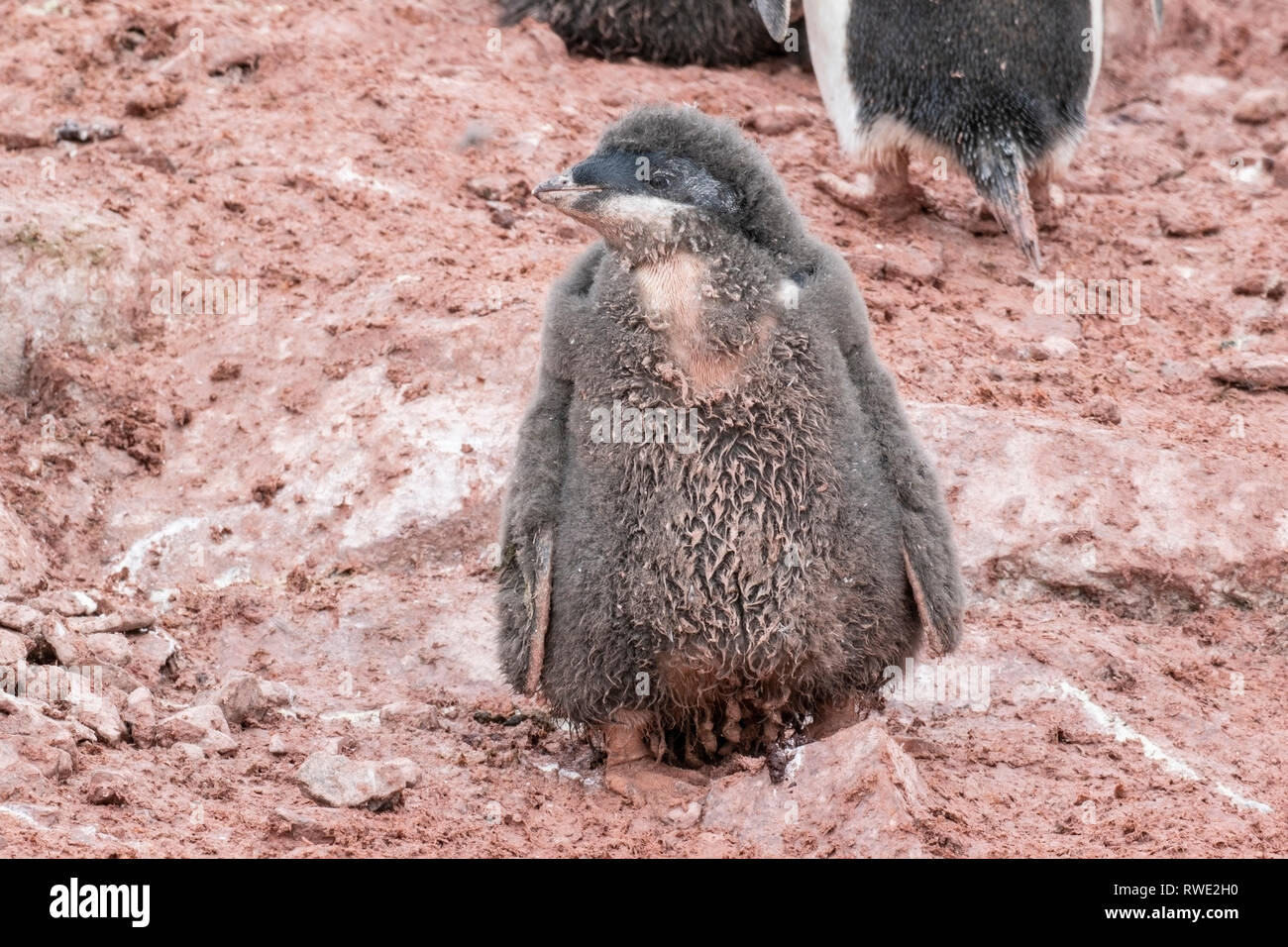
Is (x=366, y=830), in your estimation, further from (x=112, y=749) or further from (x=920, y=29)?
(x=920, y=29)

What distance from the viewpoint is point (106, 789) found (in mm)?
3777

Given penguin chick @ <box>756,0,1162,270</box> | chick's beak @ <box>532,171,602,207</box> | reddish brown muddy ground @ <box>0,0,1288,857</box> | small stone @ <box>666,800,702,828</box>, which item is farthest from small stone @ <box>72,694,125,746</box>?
penguin chick @ <box>756,0,1162,270</box>

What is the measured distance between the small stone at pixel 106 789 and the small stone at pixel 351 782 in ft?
1.34

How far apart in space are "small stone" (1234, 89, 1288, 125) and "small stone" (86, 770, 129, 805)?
6.90 metres

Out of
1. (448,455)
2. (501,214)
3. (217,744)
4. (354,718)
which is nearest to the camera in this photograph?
(217,744)

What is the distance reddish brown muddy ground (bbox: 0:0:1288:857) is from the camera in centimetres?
407

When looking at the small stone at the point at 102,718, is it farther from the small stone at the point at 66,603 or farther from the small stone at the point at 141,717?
the small stone at the point at 66,603

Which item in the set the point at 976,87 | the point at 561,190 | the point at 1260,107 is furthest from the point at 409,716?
the point at 1260,107

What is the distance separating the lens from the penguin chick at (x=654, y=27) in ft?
29.2

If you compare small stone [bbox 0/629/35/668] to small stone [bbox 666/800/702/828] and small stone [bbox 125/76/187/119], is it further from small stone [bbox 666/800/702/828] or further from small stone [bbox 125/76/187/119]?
small stone [bbox 125/76/187/119]

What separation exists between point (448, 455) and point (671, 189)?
1844 mm

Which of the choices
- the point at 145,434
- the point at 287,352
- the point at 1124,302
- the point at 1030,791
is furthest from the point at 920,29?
the point at 1030,791

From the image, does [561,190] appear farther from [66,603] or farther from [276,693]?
[66,603]

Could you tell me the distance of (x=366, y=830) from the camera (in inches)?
152
